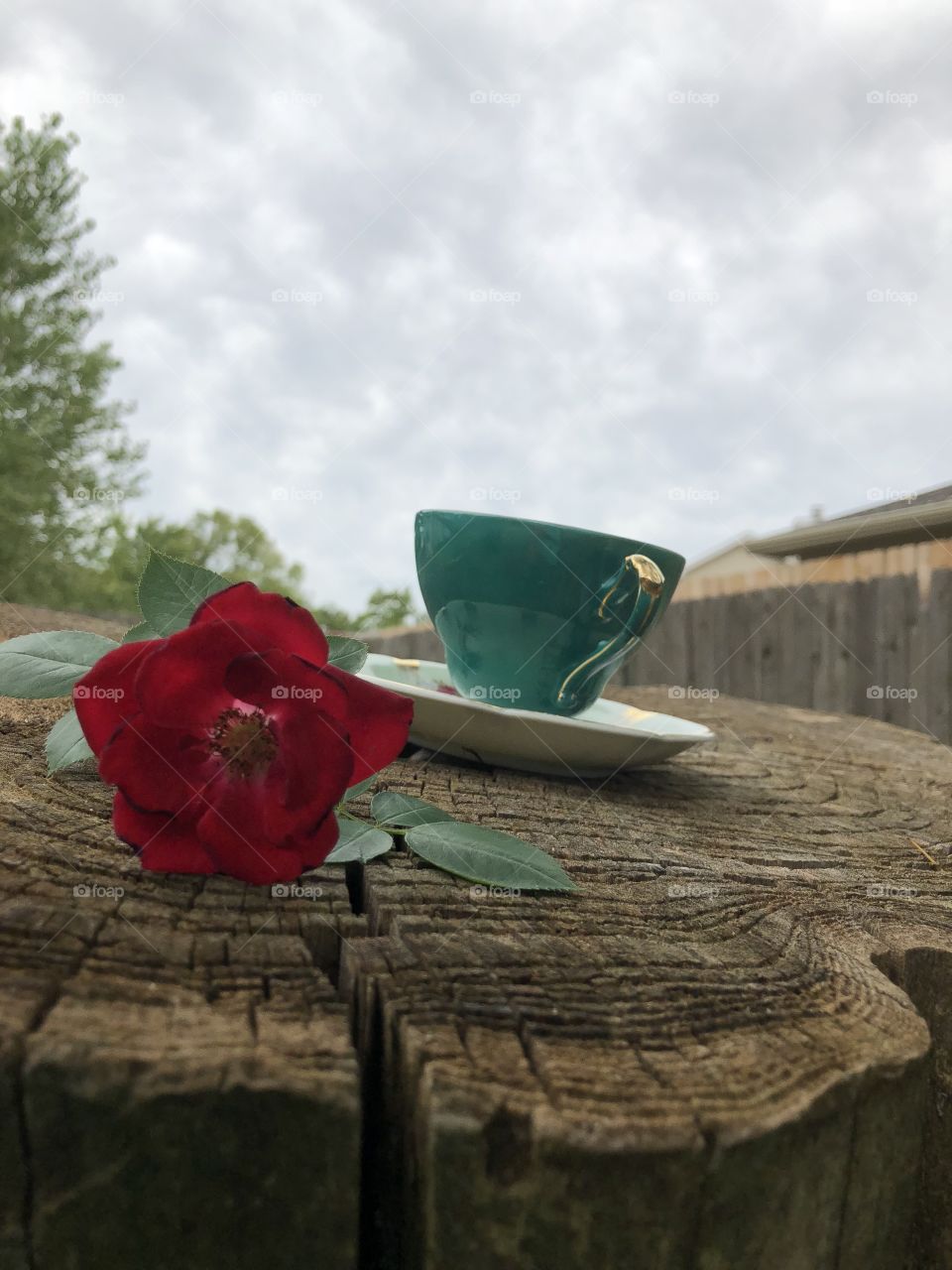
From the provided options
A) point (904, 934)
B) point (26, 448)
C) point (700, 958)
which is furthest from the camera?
point (26, 448)

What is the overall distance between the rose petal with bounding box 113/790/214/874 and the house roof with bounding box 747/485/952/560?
13.3 ft

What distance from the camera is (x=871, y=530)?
597 centimetres

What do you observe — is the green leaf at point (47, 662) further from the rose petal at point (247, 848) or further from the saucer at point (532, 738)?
the saucer at point (532, 738)

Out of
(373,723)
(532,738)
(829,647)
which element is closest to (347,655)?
(373,723)

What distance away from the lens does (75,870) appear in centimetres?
61

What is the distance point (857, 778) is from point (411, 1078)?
1157 mm

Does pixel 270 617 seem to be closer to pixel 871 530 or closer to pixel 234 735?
pixel 234 735

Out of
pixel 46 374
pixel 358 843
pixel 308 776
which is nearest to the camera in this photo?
pixel 308 776

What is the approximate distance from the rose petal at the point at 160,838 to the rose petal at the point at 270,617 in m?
0.13

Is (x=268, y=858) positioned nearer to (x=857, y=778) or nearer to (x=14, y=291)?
(x=857, y=778)

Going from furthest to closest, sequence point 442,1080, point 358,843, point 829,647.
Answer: point 829,647 < point 358,843 < point 442,1080

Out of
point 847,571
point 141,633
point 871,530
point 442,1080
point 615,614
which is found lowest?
point 442,1080

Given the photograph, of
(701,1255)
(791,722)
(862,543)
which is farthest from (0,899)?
(862,543)

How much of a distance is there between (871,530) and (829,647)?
203 cm
